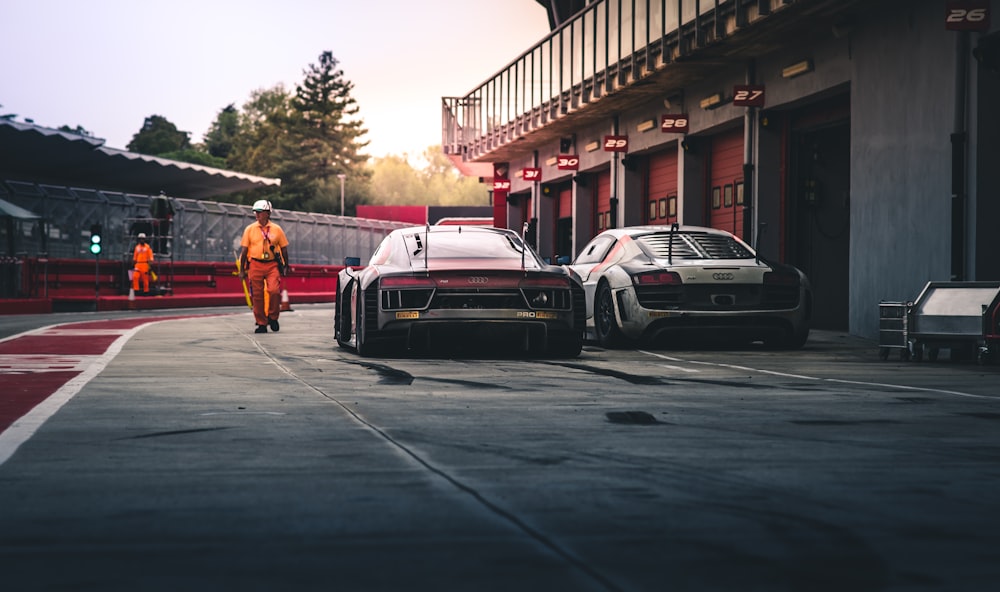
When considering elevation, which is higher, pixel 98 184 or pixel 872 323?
pixel 98 184

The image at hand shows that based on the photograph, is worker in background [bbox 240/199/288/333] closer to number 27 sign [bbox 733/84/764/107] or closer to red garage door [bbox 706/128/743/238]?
number 27 sign [bbox 733/84/764/107]

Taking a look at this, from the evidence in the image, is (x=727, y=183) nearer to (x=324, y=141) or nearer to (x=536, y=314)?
(x=536, y=314)

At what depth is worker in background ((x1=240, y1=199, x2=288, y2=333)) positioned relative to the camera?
18109 mm

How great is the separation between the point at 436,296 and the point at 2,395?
4550 millimetres

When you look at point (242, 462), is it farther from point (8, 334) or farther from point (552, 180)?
point (552, 180)

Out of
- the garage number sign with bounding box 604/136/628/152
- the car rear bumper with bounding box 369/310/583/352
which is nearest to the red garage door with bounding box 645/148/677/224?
the garage number sign with bounding box 604/136/628/152

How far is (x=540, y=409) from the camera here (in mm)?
8109

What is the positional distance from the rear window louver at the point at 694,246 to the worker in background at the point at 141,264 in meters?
21.9

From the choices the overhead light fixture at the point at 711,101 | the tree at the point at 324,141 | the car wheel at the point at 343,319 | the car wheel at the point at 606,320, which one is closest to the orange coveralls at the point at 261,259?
the car wheel at the point at 343,319

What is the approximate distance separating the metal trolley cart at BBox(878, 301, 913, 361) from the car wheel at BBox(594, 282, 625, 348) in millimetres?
2794

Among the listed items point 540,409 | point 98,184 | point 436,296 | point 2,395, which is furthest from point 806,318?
point 98,184

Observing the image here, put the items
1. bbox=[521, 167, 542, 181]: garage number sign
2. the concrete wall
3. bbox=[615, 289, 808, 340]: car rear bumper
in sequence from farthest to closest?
bbox=[521, 167, 542, 181]: garage number sign → the concrete wall → bbox=[615, 289, 808, 340]: car rear bumper

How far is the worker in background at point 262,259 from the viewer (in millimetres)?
18109

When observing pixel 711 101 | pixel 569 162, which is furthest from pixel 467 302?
pixel 569 162
